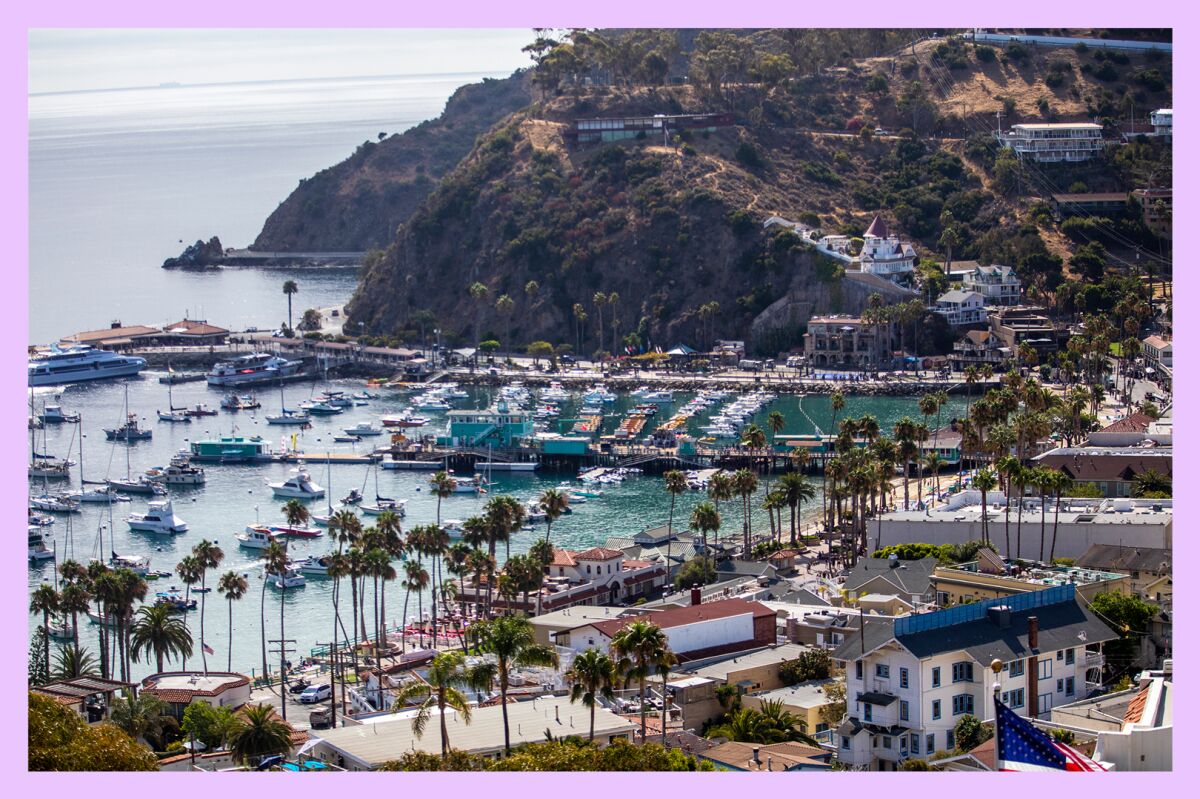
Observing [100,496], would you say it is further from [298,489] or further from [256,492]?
[298,489]

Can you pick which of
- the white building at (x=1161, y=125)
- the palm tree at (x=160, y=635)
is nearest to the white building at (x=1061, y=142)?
the white building at (x=1161, y=125)

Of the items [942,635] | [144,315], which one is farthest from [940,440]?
[144,315]

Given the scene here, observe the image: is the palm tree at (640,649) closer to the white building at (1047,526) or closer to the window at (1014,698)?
the window at (1014,698)

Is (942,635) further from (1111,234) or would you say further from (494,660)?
(1111,234)

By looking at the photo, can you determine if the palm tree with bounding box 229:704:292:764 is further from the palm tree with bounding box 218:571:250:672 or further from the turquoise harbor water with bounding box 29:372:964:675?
the palm tree with bounding box 218:571:250:672

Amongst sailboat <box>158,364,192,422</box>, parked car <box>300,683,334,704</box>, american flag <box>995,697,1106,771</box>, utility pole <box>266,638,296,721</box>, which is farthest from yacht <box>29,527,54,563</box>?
american flag <box>995,697,1106,771</box>

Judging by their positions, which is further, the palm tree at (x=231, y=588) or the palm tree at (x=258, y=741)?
the palm tree at (x=231, y=588)

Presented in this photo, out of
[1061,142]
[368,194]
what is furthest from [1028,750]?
[368,194]
